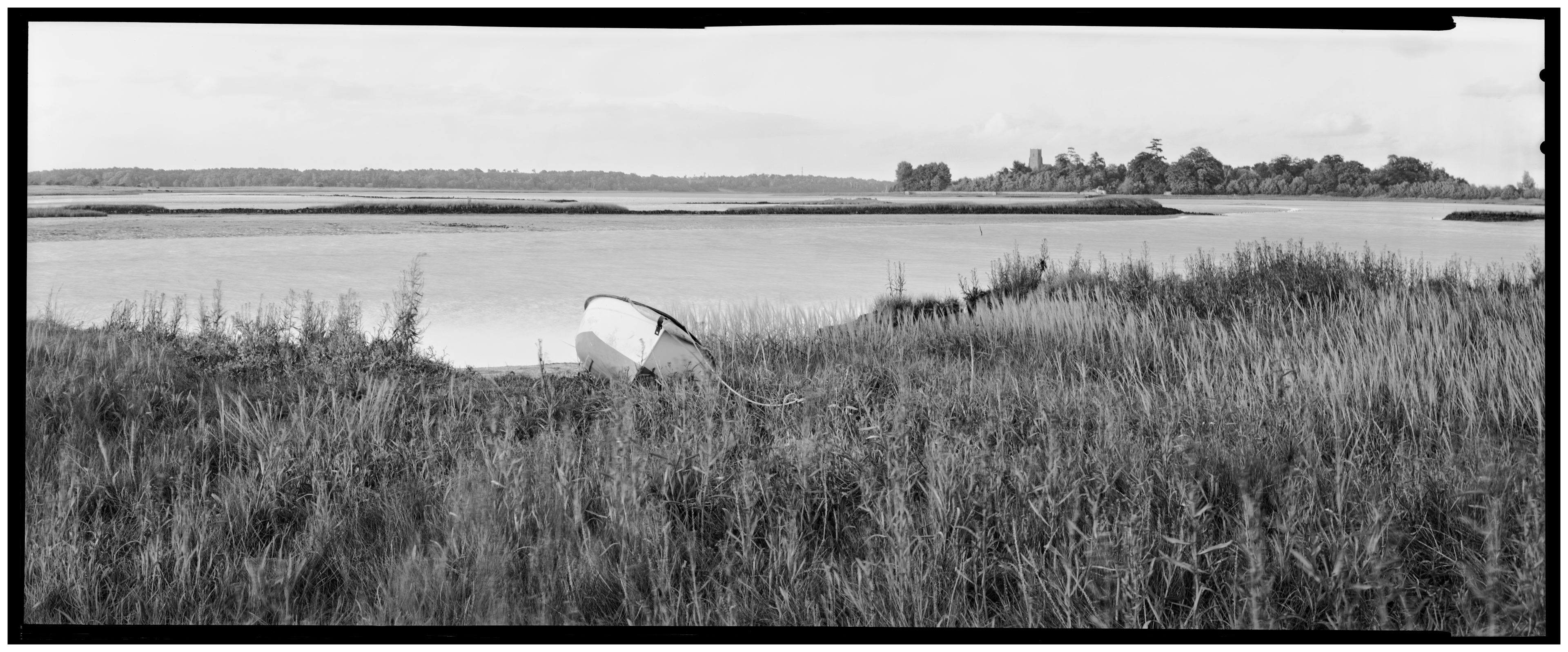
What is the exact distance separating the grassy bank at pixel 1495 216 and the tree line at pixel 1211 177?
83mm

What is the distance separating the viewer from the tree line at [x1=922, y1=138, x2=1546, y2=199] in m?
3.60

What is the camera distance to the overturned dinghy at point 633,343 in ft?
12.9

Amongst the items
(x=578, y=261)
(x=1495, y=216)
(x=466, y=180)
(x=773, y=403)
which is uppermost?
(x=466, y=180)

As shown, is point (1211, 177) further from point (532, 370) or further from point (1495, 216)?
point (532, 370)

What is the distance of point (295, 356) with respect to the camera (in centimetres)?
431

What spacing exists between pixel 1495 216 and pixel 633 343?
11.1 ft

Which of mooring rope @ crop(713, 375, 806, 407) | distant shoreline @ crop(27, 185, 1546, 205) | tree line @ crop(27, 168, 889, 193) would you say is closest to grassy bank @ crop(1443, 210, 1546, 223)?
distant shoreline @ crop(27, 185, 1546, 205)

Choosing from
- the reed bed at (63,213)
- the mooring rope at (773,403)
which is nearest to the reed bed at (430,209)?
the reed bed at (63,213)

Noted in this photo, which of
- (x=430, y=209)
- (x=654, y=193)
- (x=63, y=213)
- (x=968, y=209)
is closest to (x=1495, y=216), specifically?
(x=968, y=209)

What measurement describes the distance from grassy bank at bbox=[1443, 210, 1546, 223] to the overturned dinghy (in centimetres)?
315

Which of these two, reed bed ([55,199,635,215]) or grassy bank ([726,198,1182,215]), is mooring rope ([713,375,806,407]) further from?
reed bed ([55,199,635,215])

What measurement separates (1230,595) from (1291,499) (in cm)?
42

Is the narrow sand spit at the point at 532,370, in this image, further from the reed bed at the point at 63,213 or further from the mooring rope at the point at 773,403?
the reed bed at the point at 63,213

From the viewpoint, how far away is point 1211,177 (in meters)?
3.85
